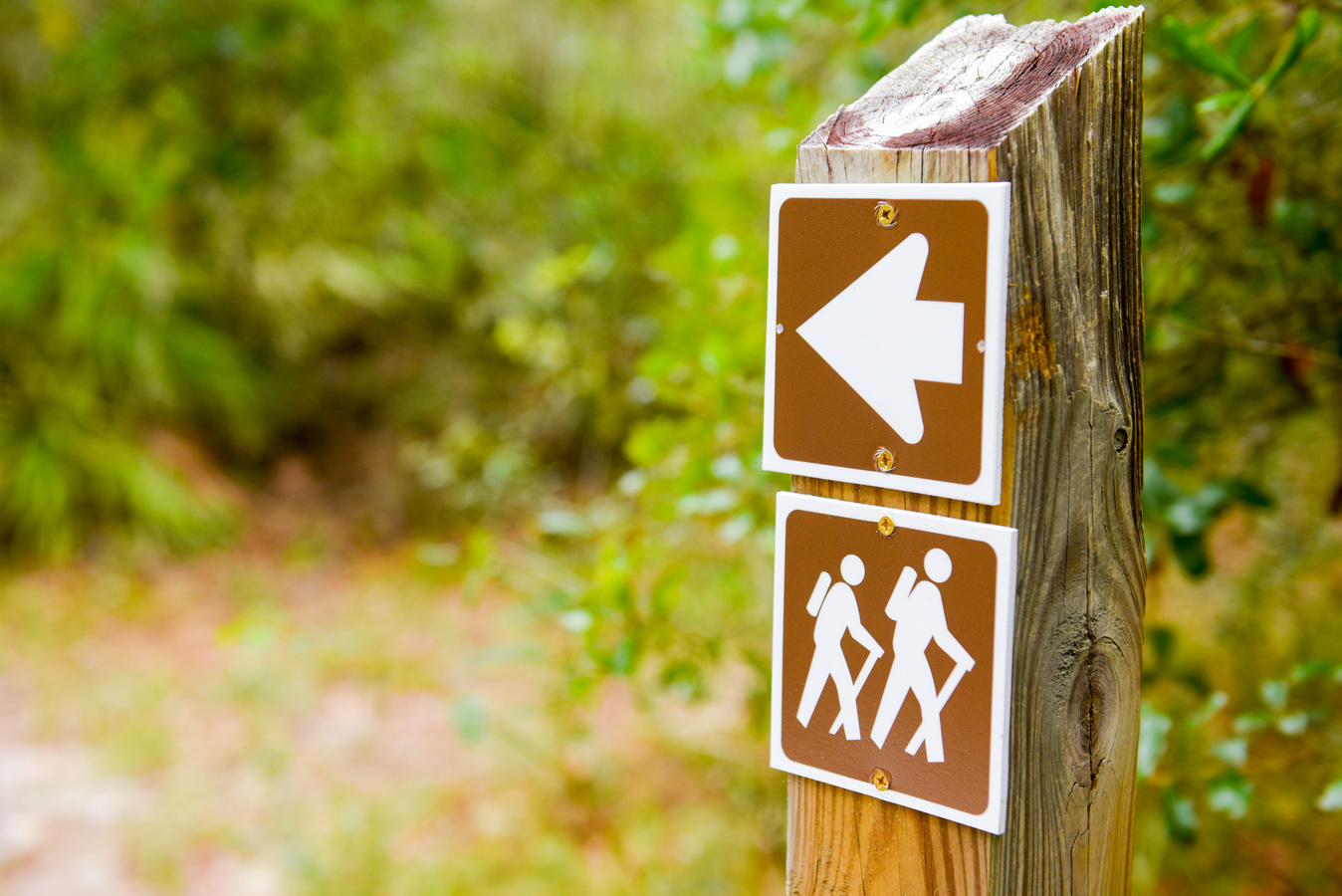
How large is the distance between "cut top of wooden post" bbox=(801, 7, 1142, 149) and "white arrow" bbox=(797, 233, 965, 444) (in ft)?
0.37

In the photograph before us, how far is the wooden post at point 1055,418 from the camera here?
95 cm

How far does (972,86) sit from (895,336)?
255 millimetres

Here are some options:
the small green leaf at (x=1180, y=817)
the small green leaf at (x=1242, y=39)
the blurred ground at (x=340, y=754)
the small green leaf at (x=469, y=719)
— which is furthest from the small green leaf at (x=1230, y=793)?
the small green leaf at (x=469, y=719)

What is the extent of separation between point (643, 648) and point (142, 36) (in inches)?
218

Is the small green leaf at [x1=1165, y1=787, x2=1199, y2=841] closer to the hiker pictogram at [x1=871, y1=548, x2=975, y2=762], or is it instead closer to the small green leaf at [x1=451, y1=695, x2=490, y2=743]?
the hiker pictogram at [x1=871, y1=548, x2=975, y2=762]

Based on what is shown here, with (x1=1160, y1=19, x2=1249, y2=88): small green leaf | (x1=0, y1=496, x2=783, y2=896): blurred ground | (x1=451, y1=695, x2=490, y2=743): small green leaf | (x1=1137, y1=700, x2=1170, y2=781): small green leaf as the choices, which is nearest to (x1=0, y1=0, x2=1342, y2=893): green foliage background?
(x1=0, y1=496, x2=783, y2=896): blurred ground

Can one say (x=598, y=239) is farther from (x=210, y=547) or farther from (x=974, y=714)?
(x=974, y=714)

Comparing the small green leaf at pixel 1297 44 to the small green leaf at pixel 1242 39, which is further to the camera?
the small green leaf at pixel 1242 39

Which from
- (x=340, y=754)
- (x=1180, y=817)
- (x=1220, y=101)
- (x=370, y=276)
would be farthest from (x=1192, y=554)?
(x=370, y=276)

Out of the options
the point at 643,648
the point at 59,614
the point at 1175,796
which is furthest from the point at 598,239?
the point at 1175,796

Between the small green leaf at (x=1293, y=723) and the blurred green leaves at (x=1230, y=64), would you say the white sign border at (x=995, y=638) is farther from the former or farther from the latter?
the small green leaf at (x=1293, y=723)

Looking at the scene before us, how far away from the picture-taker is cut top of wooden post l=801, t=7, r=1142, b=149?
958mm

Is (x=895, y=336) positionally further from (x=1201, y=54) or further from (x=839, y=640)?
(x=1201, y=54)

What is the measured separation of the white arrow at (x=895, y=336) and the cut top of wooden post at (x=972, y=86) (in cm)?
11
